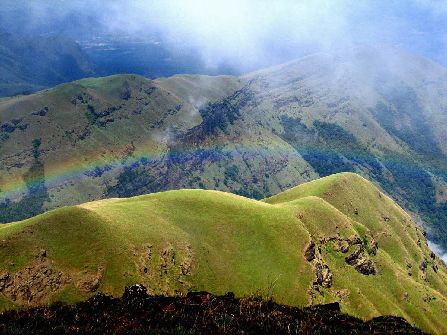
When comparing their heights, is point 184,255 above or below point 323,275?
above

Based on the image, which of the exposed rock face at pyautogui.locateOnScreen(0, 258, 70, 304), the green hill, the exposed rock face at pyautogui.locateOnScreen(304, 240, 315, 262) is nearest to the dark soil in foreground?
the exposed rock face at pyautogui.locateOnScreen(0, 258, 70, 304)

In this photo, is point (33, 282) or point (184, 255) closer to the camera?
point (33, 282)

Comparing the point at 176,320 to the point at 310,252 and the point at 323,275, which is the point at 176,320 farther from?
the point at 323,275

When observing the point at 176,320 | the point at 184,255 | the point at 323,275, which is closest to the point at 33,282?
the point at 184,255

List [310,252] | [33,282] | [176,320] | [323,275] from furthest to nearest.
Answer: [310,252] < [323,275] < [33,282] < [176,320]

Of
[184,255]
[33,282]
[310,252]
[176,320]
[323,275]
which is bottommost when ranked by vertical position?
[323,275]

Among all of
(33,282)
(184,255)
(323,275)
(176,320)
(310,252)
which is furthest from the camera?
(310,252)

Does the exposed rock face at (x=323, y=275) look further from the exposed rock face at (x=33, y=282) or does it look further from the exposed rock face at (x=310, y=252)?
the exposed rock face at (x=33, y=282)
